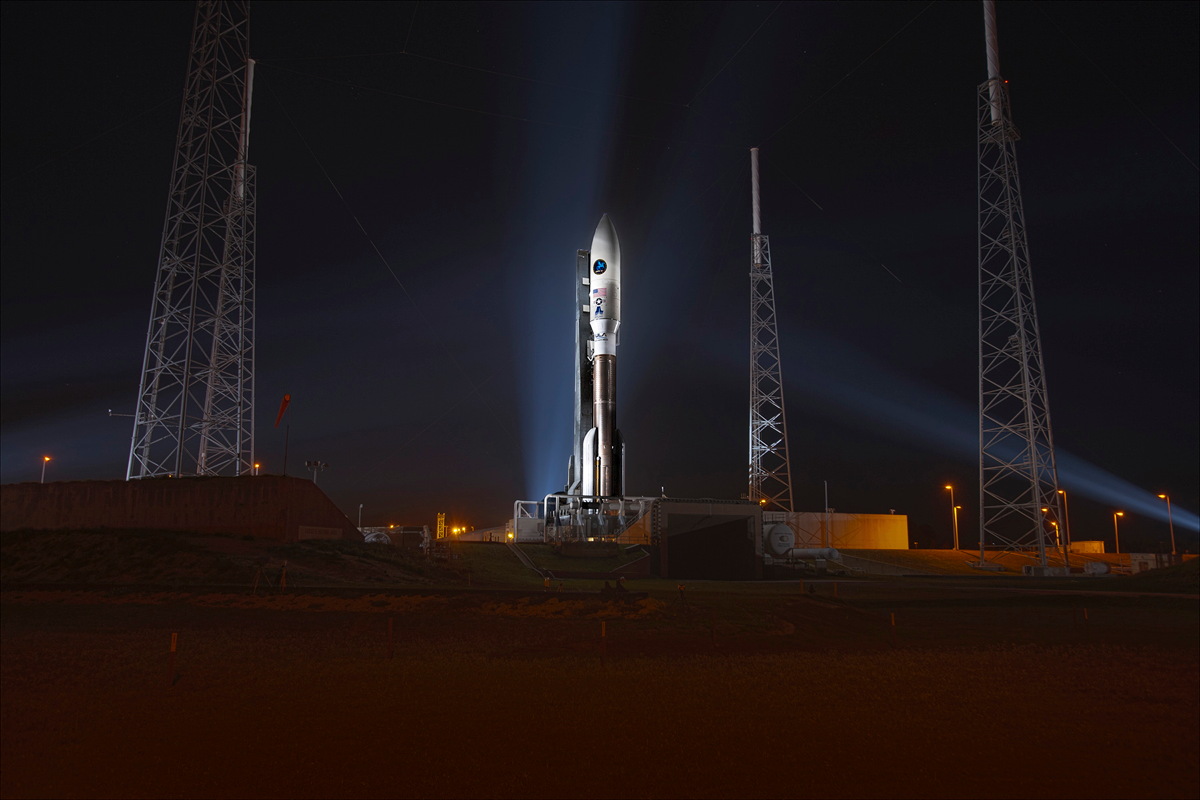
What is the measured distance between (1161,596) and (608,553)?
2500 centimetres

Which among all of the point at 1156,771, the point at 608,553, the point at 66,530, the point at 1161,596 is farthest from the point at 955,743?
the point at 66,530

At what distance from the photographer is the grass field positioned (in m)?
8.49

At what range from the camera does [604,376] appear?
48781mm

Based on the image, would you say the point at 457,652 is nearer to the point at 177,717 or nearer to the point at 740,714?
the point at 177,717

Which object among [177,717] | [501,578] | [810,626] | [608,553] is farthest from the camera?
[608,553]

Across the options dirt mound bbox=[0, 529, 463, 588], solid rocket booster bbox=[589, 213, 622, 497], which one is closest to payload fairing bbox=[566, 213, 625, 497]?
solid rocket booster bbox=[589, 213, 622, 497]

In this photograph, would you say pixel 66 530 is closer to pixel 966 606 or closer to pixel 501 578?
pixel 501 578

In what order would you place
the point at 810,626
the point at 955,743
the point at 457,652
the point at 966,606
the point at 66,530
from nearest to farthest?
the point at 955,743 < the point at 457,652 < the point at 810,626 < the point at 966,606 < the point at 66,530

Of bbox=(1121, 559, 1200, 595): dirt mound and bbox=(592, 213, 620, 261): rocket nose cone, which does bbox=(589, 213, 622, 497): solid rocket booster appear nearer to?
bbox=(592, 213, 620, 261): rocket nose cone

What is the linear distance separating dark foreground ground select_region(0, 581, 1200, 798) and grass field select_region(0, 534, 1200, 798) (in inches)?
2.1

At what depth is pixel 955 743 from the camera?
9773mm

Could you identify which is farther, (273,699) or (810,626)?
(810,626)

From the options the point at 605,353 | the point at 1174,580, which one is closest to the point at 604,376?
the point at 605,353

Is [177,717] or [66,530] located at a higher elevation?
[66,530]
